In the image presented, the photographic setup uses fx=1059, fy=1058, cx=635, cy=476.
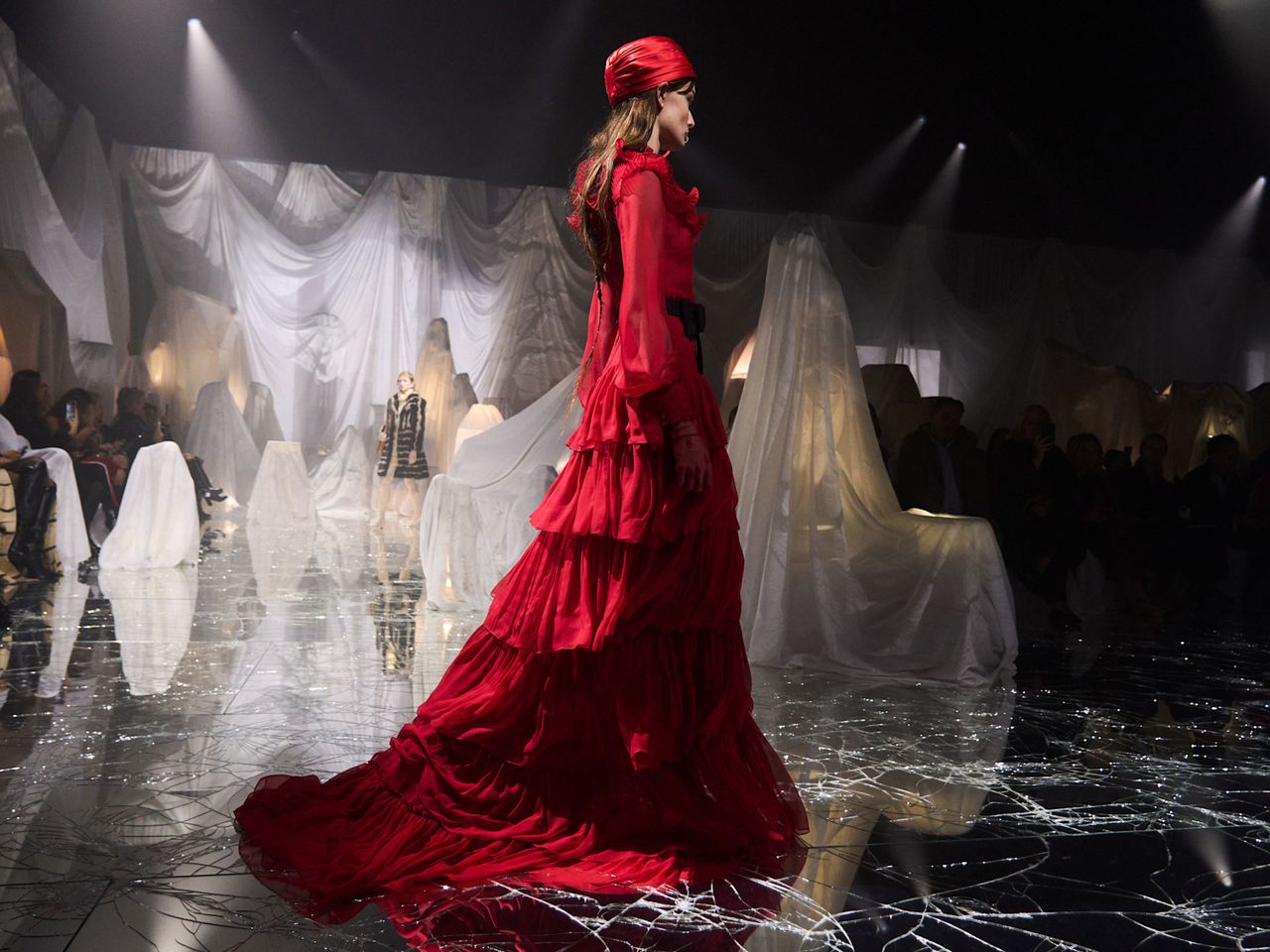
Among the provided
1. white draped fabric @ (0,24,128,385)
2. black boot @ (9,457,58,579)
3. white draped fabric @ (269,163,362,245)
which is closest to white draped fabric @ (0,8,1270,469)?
white draped fabric @ (269,163,362,245)

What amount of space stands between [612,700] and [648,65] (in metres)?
1.02

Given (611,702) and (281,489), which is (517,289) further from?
(611,702)

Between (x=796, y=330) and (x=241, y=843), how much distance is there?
2.43 metres

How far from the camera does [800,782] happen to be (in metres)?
2.22

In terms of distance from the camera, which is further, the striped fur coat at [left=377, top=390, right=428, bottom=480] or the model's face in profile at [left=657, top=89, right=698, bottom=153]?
the striped fur coat at [left=377, top=390, right=428, bottom=480]

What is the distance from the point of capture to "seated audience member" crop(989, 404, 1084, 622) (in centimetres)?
489

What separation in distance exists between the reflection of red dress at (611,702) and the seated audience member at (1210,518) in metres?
4.70

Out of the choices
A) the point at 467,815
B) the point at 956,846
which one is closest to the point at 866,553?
the point at 956,846

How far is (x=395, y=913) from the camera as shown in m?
1.47

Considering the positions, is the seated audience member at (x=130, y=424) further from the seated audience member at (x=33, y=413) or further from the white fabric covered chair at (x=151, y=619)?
the white fabric covered chair at (x=151, y=619)

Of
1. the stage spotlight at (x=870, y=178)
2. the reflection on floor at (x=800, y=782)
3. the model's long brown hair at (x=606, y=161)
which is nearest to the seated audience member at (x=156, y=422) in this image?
the reflection on floor at (x=800, y=782)

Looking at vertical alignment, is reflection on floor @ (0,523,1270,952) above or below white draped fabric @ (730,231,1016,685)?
below

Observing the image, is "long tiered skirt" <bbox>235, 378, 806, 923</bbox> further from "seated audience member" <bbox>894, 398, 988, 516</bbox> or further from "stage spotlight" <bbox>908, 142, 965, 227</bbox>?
"stage spotlight" <bbox>908, 142, 965, 227</bbox>

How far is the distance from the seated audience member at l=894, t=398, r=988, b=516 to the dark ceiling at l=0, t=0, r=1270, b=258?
4.43ft
